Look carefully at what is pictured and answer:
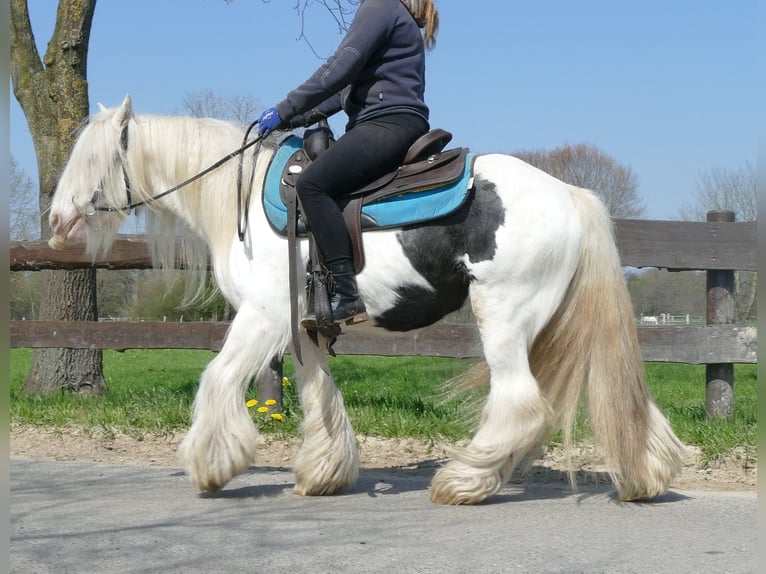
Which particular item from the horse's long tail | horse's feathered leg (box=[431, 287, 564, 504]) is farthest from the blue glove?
the horse's long tail

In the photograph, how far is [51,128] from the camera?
369 inches

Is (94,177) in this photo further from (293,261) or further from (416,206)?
(416,206)

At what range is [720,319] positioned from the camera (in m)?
7.20

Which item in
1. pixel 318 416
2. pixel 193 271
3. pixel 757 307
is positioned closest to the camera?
pixel 757 307

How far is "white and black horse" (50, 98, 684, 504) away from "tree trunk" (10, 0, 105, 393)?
3892mm

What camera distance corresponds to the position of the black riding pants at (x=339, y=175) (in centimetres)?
484

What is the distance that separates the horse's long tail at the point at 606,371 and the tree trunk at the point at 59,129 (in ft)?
18.6

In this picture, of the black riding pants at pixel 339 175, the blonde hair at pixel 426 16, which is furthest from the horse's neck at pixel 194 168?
the blonde hair at pixel 426 16

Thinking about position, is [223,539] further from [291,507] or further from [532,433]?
[532,433]

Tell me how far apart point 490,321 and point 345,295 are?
32.2 inches

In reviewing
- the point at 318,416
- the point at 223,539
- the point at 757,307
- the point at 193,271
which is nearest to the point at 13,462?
the point at 193,271

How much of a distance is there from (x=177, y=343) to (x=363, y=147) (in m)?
3.92

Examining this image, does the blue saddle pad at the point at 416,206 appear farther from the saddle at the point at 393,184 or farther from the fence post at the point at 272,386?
the fence post at the point at 272,386

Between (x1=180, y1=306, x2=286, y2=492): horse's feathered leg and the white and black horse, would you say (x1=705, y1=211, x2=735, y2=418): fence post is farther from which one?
(x1=180, y1=306, x2=286, y2=492): horse's feathered leg
